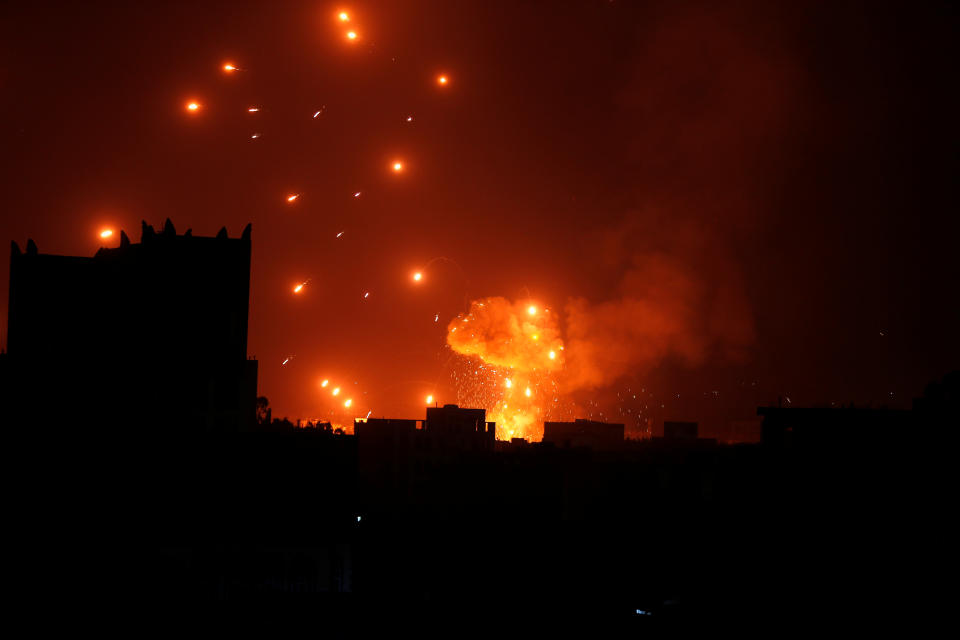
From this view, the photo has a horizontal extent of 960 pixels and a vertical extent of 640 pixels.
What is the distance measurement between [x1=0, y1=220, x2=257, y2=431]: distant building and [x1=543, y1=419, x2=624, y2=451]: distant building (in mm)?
26388

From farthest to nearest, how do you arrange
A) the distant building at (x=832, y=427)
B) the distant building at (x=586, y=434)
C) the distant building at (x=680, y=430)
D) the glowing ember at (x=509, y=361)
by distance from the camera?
the glowing ember at (x=509, y=361) < the distant building at (x=680, y=430) < the distant building at (x=586, y=434) < the distant building at (x=832, y=427)

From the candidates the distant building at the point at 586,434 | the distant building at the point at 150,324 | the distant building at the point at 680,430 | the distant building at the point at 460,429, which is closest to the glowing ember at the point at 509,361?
the distant building at the point at 586,434

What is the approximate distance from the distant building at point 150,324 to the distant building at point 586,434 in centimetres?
2639

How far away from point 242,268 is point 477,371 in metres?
34.8

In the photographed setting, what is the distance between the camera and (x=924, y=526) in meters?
23.4

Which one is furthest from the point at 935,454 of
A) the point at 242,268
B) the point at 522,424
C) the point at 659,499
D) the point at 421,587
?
the point at 522,424

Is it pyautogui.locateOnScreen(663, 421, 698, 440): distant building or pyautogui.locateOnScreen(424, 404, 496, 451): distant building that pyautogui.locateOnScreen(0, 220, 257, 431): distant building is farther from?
pyautogui.locateOnScreen(663, 421, 698, 440): distant building

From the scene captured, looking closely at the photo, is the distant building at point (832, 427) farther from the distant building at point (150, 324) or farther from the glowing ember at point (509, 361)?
the glowing ember at point (509, 361)

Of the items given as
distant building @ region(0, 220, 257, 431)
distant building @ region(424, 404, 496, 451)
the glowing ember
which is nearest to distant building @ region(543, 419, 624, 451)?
the glowing ember

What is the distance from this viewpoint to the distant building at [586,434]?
46.5 m

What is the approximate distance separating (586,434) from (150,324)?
29.5 m

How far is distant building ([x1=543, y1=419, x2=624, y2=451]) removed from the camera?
153ft

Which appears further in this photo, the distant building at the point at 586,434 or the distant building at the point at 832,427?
the distant building at the point at 586,434

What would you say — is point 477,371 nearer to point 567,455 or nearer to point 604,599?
point 567,455
